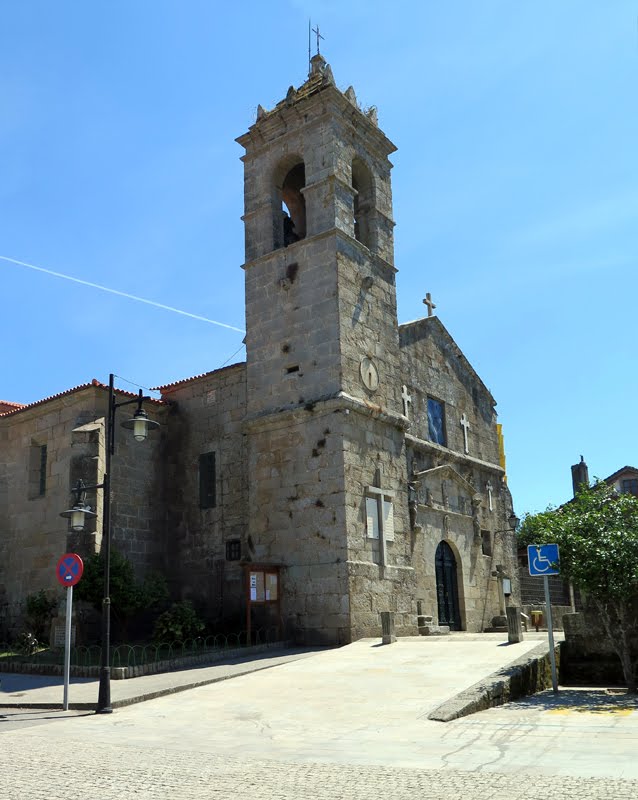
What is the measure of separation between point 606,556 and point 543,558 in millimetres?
945

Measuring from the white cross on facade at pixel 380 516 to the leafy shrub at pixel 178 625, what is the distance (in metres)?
4.64

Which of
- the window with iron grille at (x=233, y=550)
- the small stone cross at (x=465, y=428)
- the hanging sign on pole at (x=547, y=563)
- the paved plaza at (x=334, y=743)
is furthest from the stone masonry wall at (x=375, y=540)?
the hanging sign on pole at (x=547, y=563)

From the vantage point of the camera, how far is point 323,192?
21.3 metres

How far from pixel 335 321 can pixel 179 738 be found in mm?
12496

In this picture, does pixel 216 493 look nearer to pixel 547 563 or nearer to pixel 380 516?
pixel 380 516

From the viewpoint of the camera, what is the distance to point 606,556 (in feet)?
40.0

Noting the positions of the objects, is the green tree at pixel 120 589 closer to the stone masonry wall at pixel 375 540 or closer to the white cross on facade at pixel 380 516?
the stone masonry wall at pixel 375 540

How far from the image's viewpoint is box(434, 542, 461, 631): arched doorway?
23.0m

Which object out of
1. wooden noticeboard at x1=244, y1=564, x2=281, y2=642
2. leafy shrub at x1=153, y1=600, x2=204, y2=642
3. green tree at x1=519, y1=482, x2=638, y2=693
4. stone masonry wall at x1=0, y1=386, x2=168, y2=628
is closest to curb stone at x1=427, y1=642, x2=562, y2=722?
green tree at x1=519, y1=482, x2=638, y2=693

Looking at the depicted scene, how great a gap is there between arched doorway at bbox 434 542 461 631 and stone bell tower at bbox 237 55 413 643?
285cm

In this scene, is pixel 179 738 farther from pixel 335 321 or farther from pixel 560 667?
pixel 335 321

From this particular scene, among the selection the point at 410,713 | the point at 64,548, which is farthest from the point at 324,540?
the point at 410,713

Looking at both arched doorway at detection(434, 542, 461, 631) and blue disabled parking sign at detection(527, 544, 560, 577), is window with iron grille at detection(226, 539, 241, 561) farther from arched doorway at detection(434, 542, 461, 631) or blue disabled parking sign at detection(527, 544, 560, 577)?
blue disabled parking sign at detection(527, 544, 560, 577)

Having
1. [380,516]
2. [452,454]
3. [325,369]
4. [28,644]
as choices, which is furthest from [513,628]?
[28,644]
